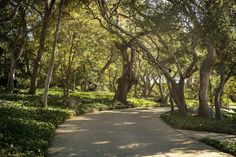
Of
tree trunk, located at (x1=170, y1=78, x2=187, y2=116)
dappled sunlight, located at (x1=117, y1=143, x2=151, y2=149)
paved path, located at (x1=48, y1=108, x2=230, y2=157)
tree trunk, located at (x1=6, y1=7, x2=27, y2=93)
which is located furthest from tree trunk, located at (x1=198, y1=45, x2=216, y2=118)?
tree trunk, located at (x1=6, y1=7, x2=27, y2=93)

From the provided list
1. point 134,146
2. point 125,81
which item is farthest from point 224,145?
point 125,81

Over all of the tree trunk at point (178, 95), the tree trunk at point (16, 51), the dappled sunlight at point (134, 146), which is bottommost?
the dappled sunlight at point (134, 146)

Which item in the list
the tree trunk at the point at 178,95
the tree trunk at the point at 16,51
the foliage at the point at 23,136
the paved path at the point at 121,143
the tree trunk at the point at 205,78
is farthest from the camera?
the tree trunk at the point at 16,51

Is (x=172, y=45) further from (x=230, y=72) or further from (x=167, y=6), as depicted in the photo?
(x=167, y=6)

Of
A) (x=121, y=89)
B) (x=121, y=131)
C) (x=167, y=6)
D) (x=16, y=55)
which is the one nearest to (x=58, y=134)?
(x=121, y=131)

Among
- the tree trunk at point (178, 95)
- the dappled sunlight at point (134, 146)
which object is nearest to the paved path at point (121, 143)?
the dappled sunlight at point (134, 146)

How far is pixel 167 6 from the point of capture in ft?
66.2

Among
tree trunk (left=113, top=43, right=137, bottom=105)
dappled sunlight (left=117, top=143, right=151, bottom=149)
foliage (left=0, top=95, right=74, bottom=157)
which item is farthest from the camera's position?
tree trunk (left=113, top=43, right=137, bottom=105)

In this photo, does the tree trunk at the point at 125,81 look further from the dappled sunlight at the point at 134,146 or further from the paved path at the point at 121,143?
the dappled sunlight at the point at 134,146

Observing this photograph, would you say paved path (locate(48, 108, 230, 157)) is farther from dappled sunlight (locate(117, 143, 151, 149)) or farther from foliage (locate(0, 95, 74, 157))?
foliage (locate(0, 95, 74, 157))

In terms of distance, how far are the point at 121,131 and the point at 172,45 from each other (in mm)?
12759

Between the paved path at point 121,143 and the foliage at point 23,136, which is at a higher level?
the foliage at point 23,136

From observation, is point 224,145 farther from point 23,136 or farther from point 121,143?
point 23,136

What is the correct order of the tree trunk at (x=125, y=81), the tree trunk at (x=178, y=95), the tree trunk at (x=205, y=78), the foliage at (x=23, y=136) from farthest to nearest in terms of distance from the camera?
the tree trunk at (x=125, y=81), the tree trunk at (x=178, y=95), the tree trunk at (x=205, y=78), the foliage at (x=23, y=136)
